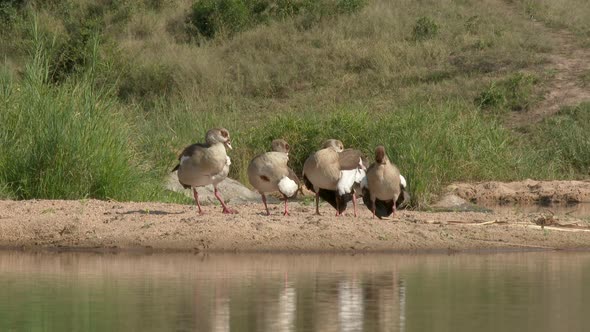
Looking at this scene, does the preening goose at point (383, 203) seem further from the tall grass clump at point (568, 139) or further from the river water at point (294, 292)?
the tall grass clump at point (568, 139)

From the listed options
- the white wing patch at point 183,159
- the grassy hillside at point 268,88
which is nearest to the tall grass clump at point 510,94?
the grassy hillside at point 268,88

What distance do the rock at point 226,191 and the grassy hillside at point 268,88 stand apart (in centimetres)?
27

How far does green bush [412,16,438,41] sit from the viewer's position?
34.0 meters

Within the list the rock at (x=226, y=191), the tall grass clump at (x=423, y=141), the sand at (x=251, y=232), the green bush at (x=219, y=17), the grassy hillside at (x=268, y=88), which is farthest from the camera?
the green bush at (x=219, y=17)

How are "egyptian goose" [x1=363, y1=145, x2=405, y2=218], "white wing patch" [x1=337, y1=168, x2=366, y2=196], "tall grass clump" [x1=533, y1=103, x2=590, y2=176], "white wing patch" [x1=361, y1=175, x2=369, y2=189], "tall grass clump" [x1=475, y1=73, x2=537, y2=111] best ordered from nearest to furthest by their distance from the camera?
"egyptian goose" [x1=363, y1=145, x2=405, y2=218] → "white wing patch" [x1=337, y1=168, x2=366, y2=196] → "white wing patch" [x1=361, y1=175, x2=369, y2=189] → "tall grass clump" [x1=533, y1=103, x2=590, y2=176] → "tall grass clump" [x1=475, y1=73, x2=537, y2=111]

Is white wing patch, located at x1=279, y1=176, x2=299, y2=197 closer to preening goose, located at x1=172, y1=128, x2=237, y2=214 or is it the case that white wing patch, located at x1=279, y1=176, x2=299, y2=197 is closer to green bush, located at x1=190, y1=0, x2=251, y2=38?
preening goose, located at x1=172, y1=128, x2=237, y2=214

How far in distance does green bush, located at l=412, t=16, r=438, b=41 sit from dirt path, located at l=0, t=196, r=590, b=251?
2070 cm

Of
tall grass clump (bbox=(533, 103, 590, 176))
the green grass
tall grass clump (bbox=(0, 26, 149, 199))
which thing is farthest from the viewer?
the green grass

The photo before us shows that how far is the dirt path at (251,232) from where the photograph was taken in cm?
1236

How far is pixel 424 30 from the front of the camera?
3416 centimetres

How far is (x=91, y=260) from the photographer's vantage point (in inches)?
463

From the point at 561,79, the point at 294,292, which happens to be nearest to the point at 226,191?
the point at 294,292

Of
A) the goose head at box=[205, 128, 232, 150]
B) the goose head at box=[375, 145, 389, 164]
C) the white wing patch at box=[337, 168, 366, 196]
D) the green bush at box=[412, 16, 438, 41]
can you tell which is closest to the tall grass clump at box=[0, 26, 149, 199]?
the goose head at box=[205, 128, 232, 150]

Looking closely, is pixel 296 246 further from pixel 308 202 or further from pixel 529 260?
pixel 308 202
